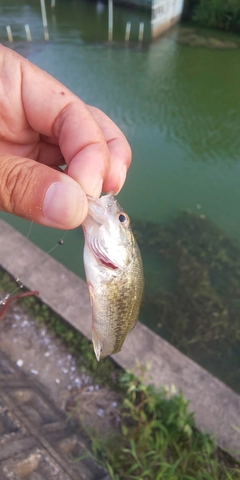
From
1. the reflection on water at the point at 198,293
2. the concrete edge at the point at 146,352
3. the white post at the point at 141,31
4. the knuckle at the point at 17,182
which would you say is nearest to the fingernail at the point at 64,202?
the knuckle at the point at 17,182

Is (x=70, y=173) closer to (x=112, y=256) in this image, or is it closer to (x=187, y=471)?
(x=112, y=256)

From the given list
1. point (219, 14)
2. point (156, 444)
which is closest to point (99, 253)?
point (156, 444)

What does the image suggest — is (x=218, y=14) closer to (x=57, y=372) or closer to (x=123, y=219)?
(x=57, y=372)

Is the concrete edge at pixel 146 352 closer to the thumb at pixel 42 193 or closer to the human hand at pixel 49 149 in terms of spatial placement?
the human hand at pixel 49 149

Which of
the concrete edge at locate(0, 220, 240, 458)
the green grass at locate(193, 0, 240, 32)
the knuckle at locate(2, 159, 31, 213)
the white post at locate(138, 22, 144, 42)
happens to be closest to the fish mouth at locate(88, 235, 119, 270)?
the knuckle at locate(2, 159, 31, 213)

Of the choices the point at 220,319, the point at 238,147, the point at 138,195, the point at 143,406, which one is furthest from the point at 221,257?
the point at 238,147

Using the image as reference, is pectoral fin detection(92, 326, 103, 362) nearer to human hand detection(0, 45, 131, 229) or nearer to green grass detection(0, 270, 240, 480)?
human hand detection(0, 45, 131, 229)
